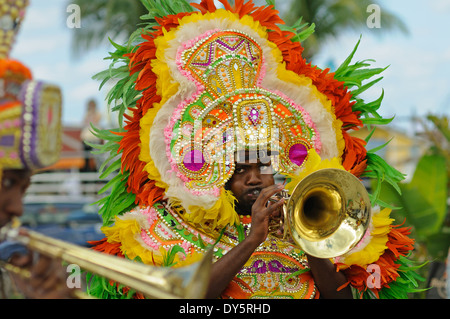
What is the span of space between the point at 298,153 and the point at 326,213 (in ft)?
1.39

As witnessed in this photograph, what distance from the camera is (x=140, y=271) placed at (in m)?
1.69

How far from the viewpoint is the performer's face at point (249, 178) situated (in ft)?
8.70

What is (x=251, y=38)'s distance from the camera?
113 inches

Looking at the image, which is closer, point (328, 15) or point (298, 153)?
point (298, 153)

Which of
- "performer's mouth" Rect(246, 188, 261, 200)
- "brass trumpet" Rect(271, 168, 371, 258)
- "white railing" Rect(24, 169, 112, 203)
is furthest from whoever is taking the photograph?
"white railing" Rect(24, 169, 112, 203)

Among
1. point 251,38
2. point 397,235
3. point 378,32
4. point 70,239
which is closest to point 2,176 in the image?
point 251,38

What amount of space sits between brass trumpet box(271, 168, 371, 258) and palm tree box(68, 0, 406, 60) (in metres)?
4.69

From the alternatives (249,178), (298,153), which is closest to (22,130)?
(249,178)

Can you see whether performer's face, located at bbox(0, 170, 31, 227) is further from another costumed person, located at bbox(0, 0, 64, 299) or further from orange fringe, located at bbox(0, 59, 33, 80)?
orange fringe, located at bbox(0, 59, 33, 80)

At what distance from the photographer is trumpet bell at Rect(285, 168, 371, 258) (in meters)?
2.39

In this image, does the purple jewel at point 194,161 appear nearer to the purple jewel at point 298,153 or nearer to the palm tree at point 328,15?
the purple jewel at point 298,153

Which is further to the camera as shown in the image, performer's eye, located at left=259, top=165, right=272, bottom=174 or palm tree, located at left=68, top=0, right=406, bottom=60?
palm tree, located at left=68, top=0, right=406, bottom=60

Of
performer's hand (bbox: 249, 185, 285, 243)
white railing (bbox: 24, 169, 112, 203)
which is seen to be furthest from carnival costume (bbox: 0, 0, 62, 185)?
white railing (bbox: 24, 169, 112, 203)

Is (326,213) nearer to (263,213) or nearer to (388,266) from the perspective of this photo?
(263,213)
